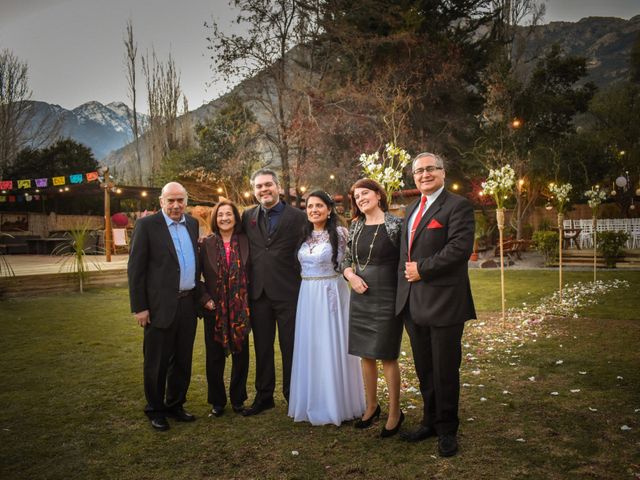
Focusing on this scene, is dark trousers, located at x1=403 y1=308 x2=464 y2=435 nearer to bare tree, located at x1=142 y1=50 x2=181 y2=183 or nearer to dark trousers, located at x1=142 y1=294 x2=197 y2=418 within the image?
dark trousers, located at x1=142 y1=294 x2=197 y2=418

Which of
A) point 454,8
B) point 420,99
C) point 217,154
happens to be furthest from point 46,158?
point 454,8

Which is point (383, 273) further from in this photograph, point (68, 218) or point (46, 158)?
point (46, 158)

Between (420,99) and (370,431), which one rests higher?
(420,99)

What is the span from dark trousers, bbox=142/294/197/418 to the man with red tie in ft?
5.31

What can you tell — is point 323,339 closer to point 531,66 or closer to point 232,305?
point 232,305

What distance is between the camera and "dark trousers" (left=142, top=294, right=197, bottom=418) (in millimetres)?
3416

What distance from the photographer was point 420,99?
19781 mm

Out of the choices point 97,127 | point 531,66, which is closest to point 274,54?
point 531,66

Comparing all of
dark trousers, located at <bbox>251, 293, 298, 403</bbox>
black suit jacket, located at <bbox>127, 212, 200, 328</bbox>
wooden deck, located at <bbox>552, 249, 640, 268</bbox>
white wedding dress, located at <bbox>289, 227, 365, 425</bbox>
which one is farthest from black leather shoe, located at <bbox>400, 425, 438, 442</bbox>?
wooden deck, located at <bbox>552, 249, 640, 268</bbox>

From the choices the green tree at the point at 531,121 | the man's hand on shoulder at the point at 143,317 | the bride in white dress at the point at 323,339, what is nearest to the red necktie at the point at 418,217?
the bride in white dress at the point at 323,339

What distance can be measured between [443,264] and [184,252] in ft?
6.30

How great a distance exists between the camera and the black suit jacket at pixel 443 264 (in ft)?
9.09

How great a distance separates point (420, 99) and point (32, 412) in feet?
61.7

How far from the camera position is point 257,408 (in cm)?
365
